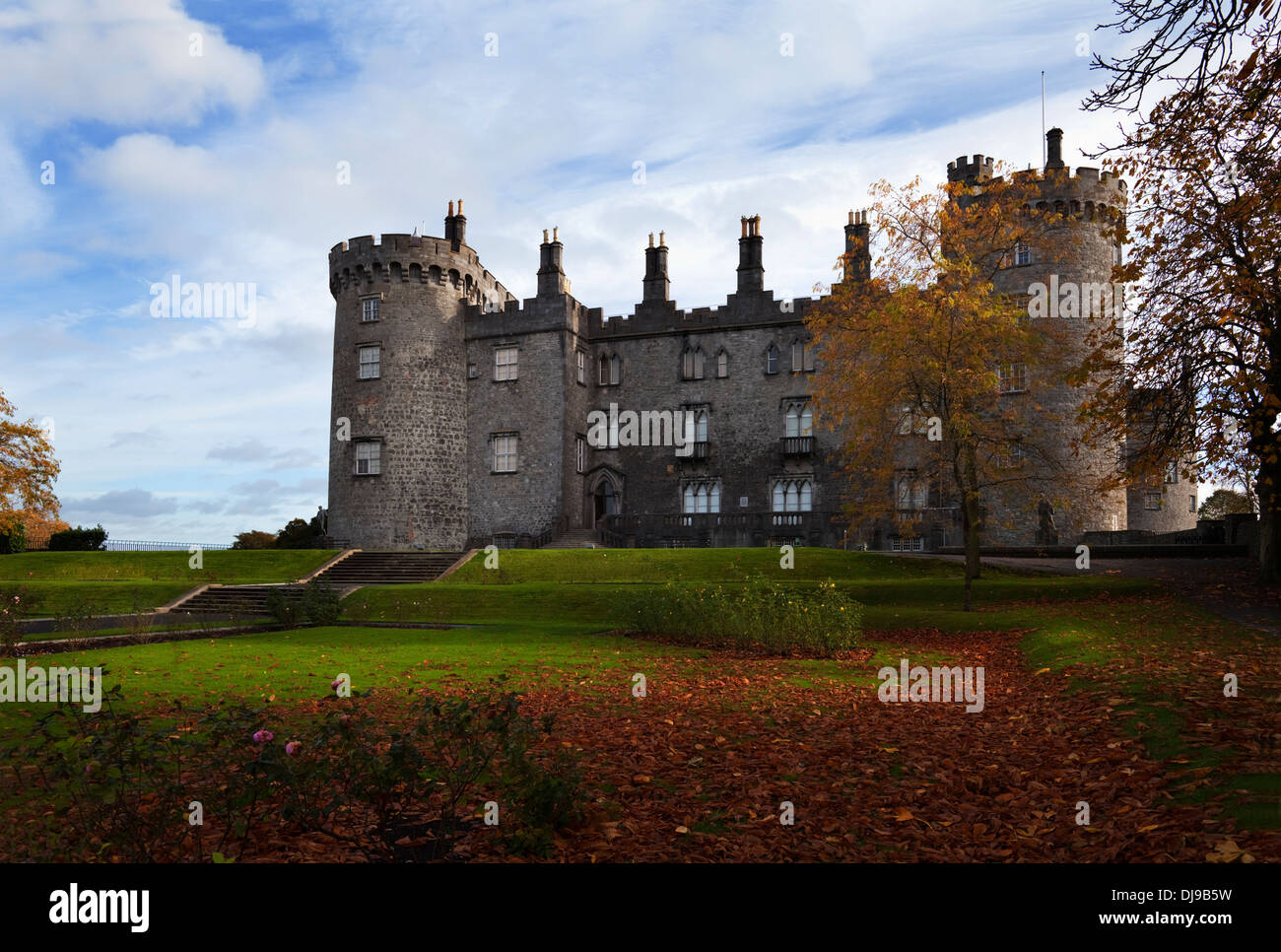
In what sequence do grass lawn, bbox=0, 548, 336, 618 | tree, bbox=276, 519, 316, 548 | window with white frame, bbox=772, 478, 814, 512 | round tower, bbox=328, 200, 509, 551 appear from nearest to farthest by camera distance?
grass lawn, bbox=0, 548, 336, 618 < window with white frame, bbox=772, 478, 814, 512 < round tower, bbox=328, 200, 509, 551 < tree, bbox=276, 519, 316, 548

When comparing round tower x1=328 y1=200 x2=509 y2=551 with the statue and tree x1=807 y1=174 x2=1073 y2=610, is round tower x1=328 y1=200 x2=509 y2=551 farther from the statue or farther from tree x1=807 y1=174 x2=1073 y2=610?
the statue

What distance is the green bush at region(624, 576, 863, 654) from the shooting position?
15547 millimetres

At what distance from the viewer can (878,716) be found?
977 centimetres

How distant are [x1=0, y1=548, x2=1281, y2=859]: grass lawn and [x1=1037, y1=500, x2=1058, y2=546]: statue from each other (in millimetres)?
16340

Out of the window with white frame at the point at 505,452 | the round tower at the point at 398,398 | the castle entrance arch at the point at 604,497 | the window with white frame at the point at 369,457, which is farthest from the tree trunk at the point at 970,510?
the window with white frame at the point at 369,457

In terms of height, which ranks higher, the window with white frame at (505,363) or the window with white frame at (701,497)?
the window with white frame at (505,363)

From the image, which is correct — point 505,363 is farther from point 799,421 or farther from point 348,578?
point 348,578

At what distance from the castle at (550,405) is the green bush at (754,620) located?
21822mm

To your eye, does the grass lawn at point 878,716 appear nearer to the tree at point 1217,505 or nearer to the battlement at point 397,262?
the battlement at point 397,262

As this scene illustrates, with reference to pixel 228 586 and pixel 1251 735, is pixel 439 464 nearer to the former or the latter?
pixel 228 586

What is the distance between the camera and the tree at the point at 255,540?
5031cm

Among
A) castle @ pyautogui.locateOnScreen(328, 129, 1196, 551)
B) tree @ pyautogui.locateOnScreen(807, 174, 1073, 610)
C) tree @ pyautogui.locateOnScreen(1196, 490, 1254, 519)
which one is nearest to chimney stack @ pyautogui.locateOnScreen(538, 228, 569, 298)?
castle @ pyautogui.locateOnScreen(328, 129, 1196, 551)
